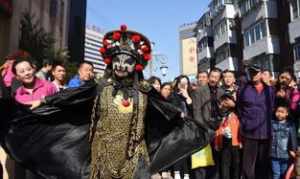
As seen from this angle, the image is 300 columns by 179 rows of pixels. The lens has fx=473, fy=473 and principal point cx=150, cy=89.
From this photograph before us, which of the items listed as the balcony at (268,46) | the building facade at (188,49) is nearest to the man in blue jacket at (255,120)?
the balcony at (268,46)

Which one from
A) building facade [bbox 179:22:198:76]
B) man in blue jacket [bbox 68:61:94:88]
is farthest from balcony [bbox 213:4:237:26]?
man in blue jacket [bbox 68:61:94:88]

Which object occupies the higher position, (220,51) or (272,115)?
(220,51)

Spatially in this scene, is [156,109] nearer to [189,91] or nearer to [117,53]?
[117,53]

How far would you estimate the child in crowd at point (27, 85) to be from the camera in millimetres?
5406

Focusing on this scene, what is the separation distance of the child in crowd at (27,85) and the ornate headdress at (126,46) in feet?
3.27

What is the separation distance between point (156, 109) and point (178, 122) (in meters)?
0.33

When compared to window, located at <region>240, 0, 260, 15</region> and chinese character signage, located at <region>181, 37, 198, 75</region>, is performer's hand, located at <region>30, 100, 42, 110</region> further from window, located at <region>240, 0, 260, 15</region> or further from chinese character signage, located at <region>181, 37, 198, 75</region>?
chinese character signage, located at <region>181, 37, 198, 75</region>

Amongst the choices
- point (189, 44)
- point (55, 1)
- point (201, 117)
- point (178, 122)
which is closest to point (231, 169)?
point (201, 117)

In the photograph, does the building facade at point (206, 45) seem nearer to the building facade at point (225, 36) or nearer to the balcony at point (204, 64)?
the balcony at point (204, 64)

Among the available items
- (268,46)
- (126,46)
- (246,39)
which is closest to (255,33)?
(246,39)

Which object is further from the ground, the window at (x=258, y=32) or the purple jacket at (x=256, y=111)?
the window at (x=258, y=32)

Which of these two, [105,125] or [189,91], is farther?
[189,91]

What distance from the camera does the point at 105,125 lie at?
4.68 m

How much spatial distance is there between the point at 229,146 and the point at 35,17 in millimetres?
26585
